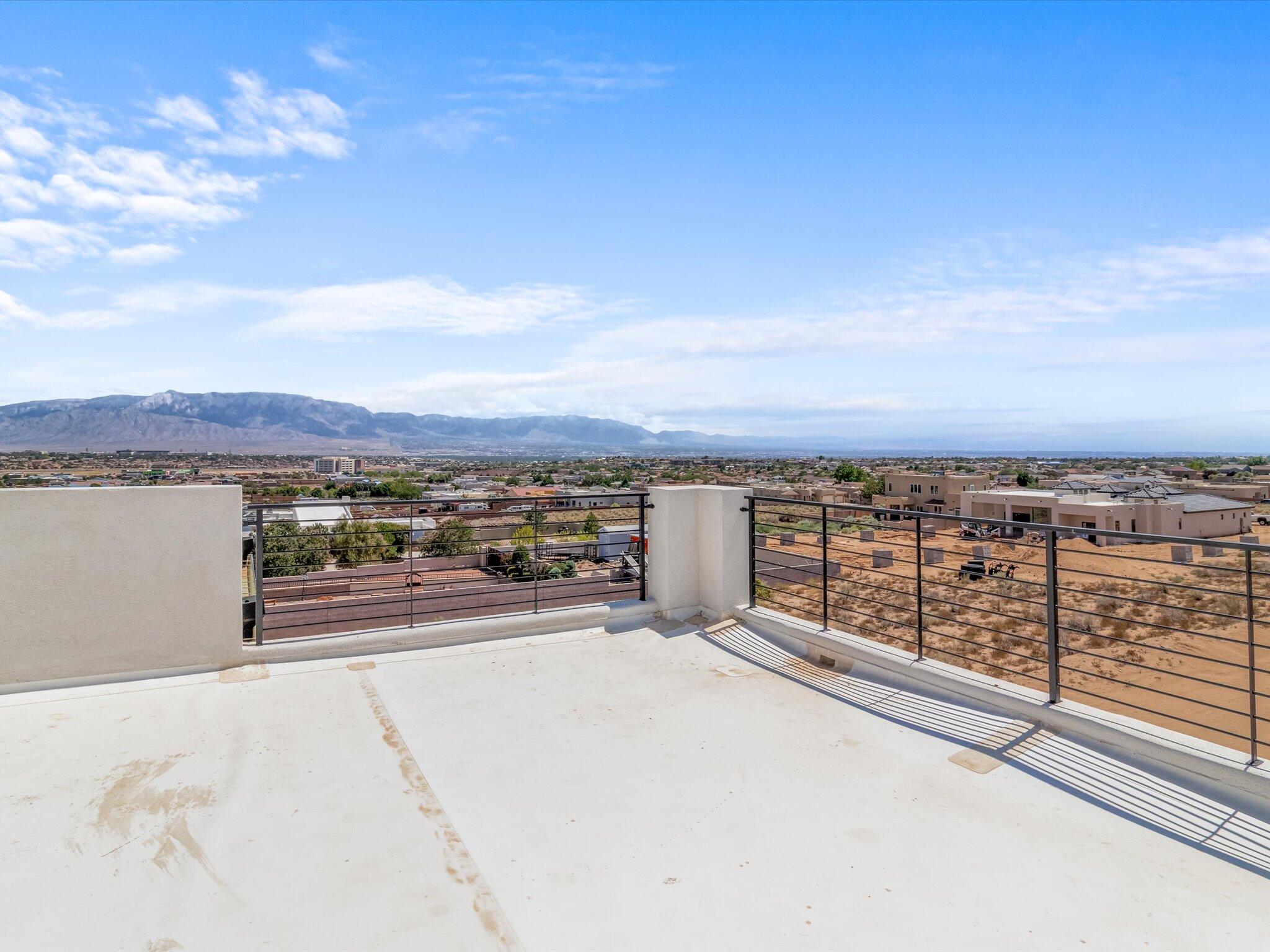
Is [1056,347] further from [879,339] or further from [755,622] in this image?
[755,622]

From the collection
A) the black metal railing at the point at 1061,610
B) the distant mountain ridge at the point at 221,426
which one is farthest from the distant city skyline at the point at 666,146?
the distant mountain ridge at the point at 221,426

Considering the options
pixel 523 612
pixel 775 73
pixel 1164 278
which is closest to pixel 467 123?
pixel 775 73

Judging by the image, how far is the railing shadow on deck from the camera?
94.7 inches

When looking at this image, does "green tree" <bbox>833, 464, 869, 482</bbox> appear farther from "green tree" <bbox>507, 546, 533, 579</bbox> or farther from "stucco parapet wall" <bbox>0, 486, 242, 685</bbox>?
"stucco parapet wall" <bbox>0, 486, 242, 685</bbox>

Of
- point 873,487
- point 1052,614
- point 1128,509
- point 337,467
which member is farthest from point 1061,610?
point 337,467

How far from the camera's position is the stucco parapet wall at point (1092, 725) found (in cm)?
264

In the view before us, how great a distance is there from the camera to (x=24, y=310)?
18.4 m

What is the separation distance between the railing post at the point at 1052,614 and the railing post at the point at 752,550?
239cm

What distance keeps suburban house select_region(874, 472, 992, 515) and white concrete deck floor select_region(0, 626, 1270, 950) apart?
1710 inches

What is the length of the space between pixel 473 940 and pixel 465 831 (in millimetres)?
603

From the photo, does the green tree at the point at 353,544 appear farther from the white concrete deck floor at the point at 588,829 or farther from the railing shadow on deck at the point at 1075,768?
the railing shadow on deck at the point at 1075,768

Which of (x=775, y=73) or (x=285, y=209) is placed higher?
(x=775, y=73)

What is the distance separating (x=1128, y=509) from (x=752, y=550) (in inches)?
1157

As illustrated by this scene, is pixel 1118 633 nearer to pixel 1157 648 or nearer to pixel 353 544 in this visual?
pixel 1157 648
